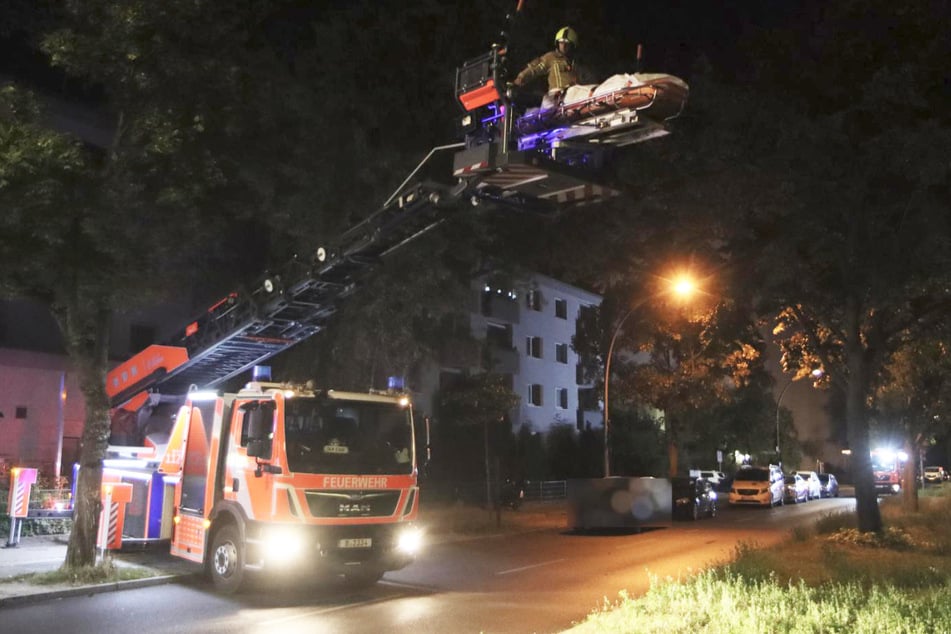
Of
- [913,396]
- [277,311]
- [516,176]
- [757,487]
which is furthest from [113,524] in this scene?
[757,487]

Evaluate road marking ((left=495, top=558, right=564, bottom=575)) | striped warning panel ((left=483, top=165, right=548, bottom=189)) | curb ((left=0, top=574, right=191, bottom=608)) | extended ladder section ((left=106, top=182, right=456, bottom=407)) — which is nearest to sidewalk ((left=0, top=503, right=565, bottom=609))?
curb ((left=0, top=574, right=191, bottom=608))

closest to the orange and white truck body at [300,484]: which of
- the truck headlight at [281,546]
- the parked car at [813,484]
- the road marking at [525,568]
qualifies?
the truck headlight at [281,546]

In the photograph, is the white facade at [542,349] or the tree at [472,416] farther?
the white facade at [542,349]

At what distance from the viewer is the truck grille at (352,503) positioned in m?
11.3

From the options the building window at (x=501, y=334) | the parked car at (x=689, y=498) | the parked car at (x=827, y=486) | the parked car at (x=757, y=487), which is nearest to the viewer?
the parked car at (x=689, y=498)

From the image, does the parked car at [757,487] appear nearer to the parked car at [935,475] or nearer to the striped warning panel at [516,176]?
the striped warning panel at [516,176]

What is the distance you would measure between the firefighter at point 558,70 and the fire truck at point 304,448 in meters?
0.78

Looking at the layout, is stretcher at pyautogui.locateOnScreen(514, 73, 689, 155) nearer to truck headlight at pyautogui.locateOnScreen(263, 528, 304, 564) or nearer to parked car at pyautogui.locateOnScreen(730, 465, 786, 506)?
truck headlight at pyautogui.locateOnScreen(263, 528, 304, 564)

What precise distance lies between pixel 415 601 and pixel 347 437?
2.43m

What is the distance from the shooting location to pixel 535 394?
4584cm

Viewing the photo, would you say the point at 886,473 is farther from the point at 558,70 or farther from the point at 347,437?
the point at 558,70

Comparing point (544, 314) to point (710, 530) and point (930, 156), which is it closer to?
point (710, 530)

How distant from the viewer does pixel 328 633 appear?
9273 mm

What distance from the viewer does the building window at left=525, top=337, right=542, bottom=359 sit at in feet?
150
